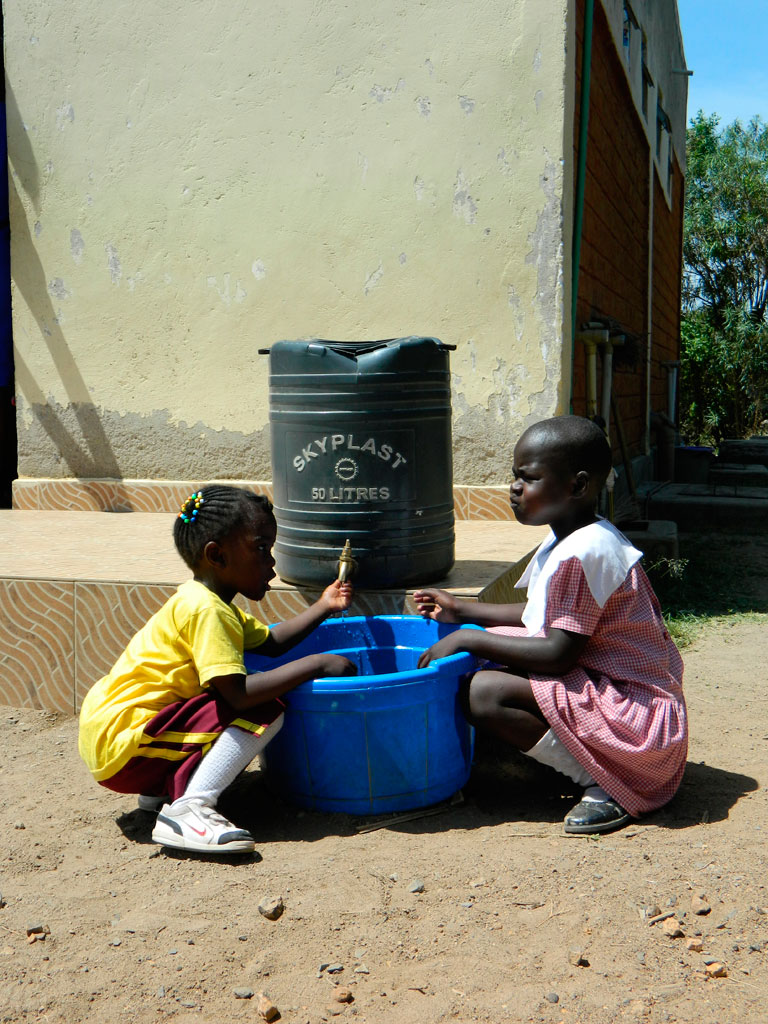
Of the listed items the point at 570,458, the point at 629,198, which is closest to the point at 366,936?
the point at 570,458

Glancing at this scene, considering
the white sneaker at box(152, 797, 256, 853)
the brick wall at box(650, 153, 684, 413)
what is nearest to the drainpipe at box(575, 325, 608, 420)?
the white sneaker at box(152, 797, 256, 853)

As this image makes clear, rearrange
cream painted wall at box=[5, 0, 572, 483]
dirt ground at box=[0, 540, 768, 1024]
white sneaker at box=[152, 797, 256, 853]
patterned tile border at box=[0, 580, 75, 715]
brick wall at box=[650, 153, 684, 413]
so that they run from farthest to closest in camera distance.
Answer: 1. brick wall at box=[650, 153, 684, 413]
2. cream painted wall at box=[5, 0, 572, 483]
3. patterned tile border at box=[0, 580, 75, 715]
4. white sneaker at box=[152, 797, 256, 853]
5. dirt ground at box=[0, 540, 768, 1024]

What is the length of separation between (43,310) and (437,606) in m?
3.83

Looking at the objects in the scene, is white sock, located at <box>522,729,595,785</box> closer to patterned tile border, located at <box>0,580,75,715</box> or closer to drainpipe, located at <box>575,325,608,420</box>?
patterned tile border, located at <box>0,580,75,715</box>

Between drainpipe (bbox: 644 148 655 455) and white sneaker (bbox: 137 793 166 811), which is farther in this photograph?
drainpipe (bbox: 644 148 655 455)

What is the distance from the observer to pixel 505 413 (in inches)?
199

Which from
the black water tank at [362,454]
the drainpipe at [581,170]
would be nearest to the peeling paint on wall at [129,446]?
the drainpipe at [581,170]

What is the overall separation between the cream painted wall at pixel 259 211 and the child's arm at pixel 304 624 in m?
2.28

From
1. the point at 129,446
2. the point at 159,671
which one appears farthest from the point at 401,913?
the point at 129,446

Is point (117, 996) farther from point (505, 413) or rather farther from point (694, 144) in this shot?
point (694, 144)

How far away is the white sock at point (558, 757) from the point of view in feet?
9.01

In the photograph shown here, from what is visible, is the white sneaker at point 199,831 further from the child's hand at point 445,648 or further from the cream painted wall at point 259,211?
the cream painted wall at point 259,211

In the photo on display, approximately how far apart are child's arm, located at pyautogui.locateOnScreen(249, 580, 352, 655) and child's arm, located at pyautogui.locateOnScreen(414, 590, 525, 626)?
0.22 meters

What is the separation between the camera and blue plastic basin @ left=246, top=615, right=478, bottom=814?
2.68m
